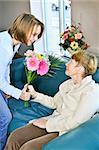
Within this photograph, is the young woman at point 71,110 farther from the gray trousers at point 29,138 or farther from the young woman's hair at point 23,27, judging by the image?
the young woman's hair at point 23,27

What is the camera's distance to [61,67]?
2936 millimetres

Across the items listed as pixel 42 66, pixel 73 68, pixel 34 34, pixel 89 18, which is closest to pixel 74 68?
pixel 73 68

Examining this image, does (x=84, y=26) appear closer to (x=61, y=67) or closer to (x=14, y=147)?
(x=61, y=67)

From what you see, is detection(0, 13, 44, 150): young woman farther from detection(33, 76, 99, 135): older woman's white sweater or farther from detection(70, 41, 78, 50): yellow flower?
detection(70, 41, 78, 50): yellow flower

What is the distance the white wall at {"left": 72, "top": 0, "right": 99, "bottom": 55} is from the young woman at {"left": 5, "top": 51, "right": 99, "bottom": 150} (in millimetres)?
848

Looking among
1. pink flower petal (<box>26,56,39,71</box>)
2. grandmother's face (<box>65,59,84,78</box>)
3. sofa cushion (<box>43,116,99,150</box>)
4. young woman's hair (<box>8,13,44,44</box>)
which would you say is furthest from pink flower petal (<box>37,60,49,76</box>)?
sofa cushion (<box>43,116,99,150</box>)

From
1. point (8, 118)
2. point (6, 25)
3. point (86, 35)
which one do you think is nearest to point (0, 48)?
point (8, 118)

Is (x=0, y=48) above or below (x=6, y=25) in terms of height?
above

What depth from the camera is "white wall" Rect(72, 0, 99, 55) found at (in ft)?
9.50

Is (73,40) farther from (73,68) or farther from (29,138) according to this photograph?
(29,138)

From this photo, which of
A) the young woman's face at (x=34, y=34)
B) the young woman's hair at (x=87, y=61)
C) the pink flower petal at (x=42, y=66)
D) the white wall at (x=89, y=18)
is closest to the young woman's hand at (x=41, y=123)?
the pink flower petal at (x=42, y=66)

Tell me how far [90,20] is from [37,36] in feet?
2.60

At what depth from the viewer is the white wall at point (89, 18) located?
290 cm

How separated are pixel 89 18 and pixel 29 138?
1445 mm
